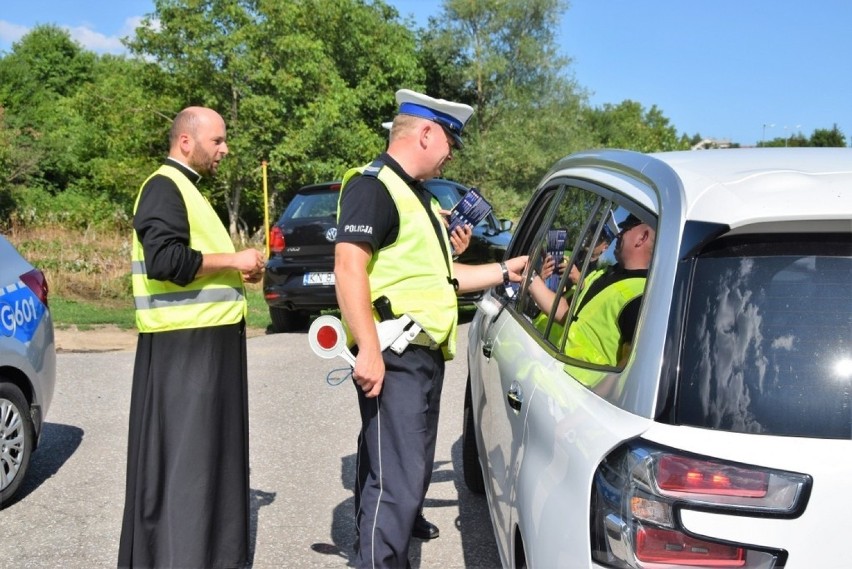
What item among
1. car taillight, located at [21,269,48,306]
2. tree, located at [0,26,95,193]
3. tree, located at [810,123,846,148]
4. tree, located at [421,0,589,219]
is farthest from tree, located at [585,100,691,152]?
car taillight, located at [21,269,48,306]

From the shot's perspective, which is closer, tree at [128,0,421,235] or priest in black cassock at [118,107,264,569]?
priest in black cassock at [118,107,264,569]

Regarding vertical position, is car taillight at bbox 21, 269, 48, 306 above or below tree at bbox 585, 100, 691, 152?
below

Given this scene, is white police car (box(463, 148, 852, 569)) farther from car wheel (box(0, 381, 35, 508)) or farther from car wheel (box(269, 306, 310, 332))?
car wheel (box(269, 306, 310, 332))

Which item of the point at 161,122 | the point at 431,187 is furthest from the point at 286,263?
the point at 161,122

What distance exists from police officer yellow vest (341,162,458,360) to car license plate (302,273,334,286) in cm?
710

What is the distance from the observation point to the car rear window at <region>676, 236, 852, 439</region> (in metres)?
1.90

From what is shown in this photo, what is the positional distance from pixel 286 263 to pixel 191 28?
1747 centimetres

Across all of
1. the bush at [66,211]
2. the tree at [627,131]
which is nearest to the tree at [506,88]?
the bush at [66,211]

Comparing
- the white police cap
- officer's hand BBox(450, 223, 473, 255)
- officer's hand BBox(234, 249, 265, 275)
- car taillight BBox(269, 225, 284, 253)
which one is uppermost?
the white police cap

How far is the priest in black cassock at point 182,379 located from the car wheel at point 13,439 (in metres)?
1.57

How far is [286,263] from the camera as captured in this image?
10.6m

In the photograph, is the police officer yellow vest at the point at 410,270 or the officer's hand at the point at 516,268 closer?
the police officer yellow vest at the point at 410,270

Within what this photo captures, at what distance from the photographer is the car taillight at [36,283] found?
5.18 m

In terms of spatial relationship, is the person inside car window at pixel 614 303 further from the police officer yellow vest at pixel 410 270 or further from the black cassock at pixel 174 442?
the black cassock at pixel 174 442
